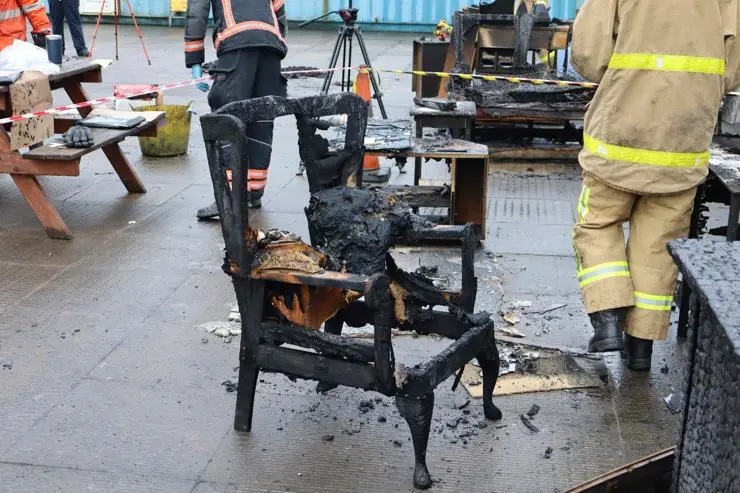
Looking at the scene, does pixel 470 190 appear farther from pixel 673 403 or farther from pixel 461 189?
pixel 673 403

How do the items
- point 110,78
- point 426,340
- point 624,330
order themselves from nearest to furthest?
1. point 624,330
2. point 426,340
3. point 110,78

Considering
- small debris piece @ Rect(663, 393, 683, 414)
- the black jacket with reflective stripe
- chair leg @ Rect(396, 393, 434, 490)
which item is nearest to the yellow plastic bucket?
the black jacket with reflective stripe

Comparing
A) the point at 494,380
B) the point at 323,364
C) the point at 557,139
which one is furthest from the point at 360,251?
the point at 557,139

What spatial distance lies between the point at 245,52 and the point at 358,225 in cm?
320

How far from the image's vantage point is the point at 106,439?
3.73 metres

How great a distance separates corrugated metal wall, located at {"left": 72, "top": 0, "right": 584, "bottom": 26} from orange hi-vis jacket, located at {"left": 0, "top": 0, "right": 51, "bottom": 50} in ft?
38.2

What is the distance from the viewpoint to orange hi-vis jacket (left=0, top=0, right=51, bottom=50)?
25.1 ft

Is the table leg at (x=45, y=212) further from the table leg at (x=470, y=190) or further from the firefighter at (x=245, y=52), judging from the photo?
the table leg at (x=470, y=190)

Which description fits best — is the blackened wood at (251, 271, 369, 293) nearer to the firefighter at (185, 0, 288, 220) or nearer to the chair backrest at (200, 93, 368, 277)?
the chair backrest at (200, 93, 368, 277)

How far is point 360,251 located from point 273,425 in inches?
32.1

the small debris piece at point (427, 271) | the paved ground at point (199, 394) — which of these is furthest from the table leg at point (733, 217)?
the small debris piece at point (427, 271)

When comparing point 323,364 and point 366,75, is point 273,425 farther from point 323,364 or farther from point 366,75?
point 366,75

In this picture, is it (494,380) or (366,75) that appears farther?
(366,75)

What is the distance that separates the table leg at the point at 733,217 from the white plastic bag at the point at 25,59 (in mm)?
4687
